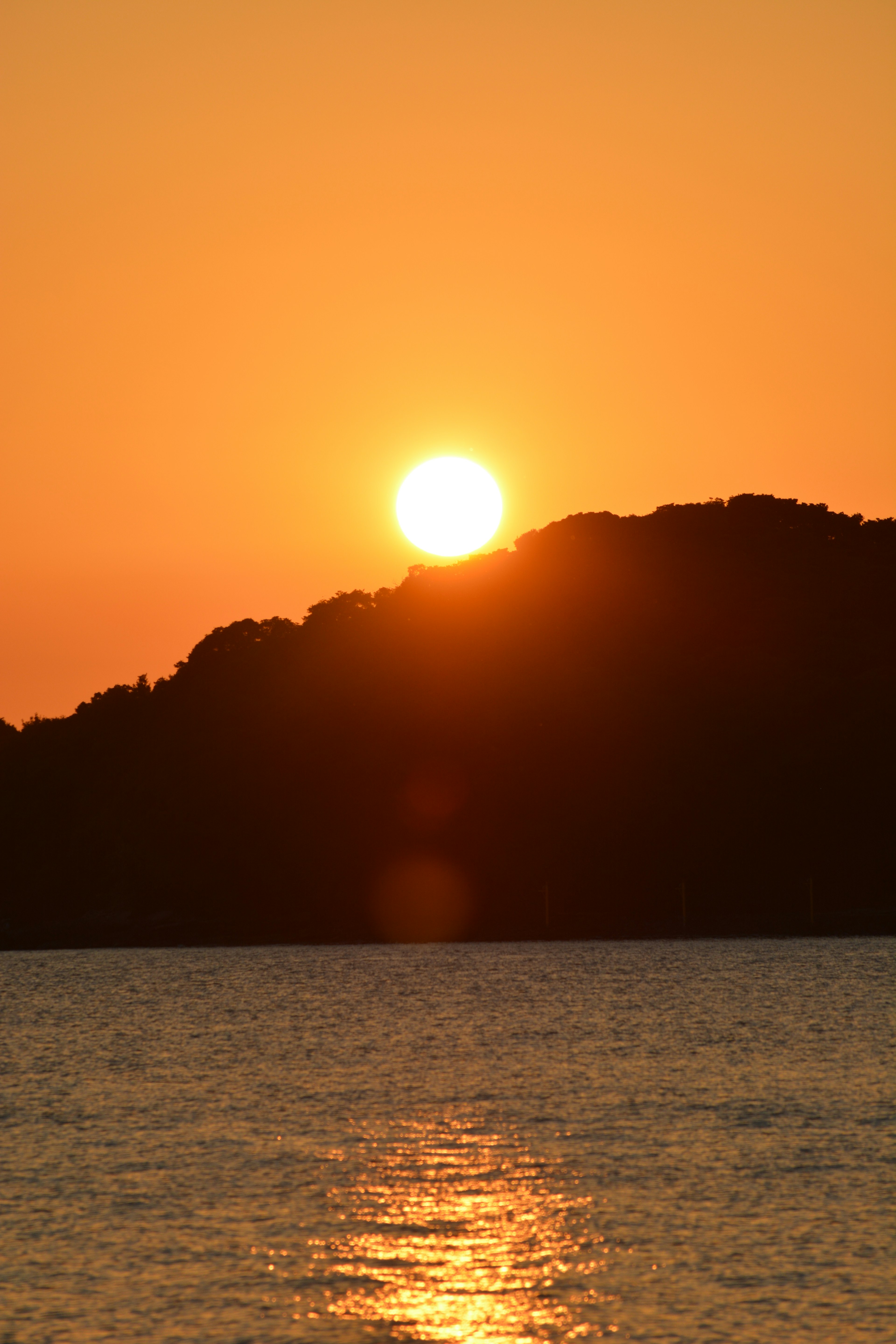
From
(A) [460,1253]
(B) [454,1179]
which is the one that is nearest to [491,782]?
(B) [454,1179]

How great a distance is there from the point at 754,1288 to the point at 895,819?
143959 mm

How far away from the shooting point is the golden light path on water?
2611 centimetres

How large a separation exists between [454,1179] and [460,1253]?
7562 mm

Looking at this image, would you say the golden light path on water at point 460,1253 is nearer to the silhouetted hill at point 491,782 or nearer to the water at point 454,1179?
the water at point 454,1179

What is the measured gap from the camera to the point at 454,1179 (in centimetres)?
3788

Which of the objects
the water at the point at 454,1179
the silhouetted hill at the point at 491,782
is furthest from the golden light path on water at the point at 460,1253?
the silhouetted hill at the point at 491,782

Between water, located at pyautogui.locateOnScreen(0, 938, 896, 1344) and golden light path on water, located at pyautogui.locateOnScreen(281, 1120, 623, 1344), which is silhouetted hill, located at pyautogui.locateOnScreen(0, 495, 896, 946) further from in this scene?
golden light path on water, located at pyautogui.locateOnScreen(281, 1120, 623, 1344)

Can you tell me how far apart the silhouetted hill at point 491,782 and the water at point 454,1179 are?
81.3 m

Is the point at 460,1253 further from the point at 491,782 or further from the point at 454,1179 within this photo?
the point at 491,782

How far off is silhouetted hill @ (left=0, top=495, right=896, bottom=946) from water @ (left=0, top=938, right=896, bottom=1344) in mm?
81321

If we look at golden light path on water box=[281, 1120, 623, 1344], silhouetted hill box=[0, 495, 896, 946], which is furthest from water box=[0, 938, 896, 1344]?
silhouetted hill box=[0, 495, 896, 946]

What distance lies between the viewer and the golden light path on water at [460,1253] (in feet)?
85.7

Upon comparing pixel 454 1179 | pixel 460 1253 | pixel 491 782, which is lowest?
pixel 460 1253

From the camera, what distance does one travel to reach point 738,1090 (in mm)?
53438
